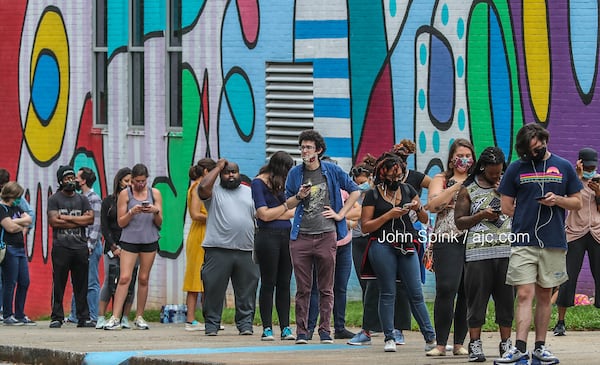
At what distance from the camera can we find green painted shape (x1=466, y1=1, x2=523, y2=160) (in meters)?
20.0

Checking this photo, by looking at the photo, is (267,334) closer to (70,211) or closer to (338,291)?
(338,291)

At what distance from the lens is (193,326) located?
59.6ft

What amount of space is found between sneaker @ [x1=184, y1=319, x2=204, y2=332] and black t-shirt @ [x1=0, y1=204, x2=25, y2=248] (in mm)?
2661

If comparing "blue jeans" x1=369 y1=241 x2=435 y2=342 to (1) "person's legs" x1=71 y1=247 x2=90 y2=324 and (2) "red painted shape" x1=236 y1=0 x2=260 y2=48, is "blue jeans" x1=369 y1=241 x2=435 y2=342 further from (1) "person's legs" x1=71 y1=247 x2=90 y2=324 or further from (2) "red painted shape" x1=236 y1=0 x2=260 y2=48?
(2) "red painted shape" x1=236 y1=0 x2=260 y2=48

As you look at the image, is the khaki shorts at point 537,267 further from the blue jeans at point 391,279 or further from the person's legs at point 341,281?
the person's legs at point 341,281

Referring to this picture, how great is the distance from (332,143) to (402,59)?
1574mm

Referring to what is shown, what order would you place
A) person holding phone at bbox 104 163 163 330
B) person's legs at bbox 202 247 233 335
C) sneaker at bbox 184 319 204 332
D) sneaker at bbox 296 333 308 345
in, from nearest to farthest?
sneaker at bbox 296 333 308 345 < person's legs at bbox 202 247 233 335 < person holding phone at bbox 104 163 163 330 < sneaker at bbox 184 319 204 332

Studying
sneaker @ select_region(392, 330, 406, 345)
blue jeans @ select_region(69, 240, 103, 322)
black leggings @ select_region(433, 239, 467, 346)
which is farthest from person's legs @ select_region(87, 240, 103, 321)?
black leggings @ select_region(433, 239, 467, 346)

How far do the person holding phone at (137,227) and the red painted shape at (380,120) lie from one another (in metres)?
4.00

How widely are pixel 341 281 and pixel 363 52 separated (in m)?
5.46

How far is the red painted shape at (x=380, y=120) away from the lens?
68.7ft

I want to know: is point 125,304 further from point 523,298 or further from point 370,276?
point 523,298

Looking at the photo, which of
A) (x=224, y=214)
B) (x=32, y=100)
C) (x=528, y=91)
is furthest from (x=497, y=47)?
(x=32, y=100)

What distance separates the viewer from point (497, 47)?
2006cm
